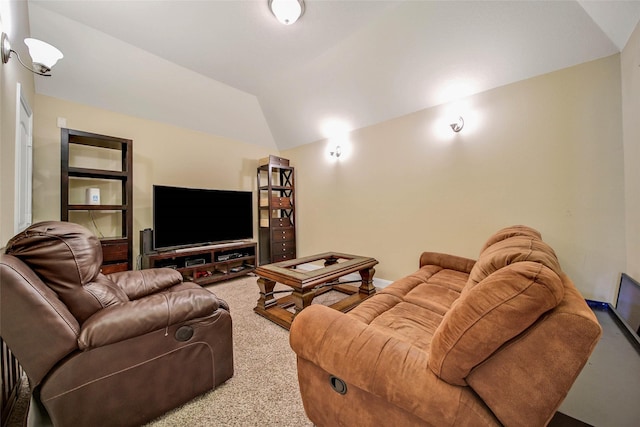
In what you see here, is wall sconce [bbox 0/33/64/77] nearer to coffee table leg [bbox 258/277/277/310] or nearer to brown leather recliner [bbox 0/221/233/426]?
→ brown leather recliner [bbox 0/221/233/426]

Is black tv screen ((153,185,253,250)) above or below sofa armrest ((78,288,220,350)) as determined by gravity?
above

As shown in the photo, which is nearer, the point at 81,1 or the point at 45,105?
the point at 81,1

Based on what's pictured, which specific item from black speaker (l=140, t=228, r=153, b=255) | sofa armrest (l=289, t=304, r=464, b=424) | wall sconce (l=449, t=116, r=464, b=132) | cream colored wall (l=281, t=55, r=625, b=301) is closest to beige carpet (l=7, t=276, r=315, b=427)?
sofa armrest (l=289, t=304, r=464, b=424)

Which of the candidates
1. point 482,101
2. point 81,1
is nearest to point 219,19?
point 81,1

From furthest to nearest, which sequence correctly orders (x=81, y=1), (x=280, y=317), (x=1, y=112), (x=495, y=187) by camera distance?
(x=495, y=187) < (x=280, y=317) < (x=81, y=1) < (x=1, y=112)

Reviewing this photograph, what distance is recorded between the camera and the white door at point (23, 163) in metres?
1.90

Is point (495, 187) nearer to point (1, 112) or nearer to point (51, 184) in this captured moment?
point (1, 112)

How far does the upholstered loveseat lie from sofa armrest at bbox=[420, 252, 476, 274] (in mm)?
1437

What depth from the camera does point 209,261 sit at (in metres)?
3.51

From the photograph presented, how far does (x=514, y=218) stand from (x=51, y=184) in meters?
5.12

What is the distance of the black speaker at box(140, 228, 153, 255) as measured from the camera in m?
2.99

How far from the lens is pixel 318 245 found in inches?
167

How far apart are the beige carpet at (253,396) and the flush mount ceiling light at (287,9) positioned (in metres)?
2.88

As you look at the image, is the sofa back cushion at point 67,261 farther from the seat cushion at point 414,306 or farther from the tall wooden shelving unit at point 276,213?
the tall wooden shelving unit at point 276,213
